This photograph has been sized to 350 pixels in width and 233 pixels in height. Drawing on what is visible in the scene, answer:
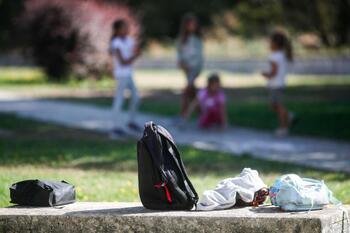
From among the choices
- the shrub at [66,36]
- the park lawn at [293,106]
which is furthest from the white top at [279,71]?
the shrub at [66,36]

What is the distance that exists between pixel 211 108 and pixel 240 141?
70.5 inches

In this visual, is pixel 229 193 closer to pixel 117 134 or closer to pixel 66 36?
pixel 117 134

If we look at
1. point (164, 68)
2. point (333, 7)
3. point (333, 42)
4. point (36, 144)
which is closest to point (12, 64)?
point (164, 68)

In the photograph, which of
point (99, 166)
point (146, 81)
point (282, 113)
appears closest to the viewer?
point (99, 166)

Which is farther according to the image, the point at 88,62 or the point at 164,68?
the point at 164,68

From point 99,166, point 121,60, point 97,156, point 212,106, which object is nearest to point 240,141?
point 212,106

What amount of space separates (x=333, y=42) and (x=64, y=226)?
35323 mm

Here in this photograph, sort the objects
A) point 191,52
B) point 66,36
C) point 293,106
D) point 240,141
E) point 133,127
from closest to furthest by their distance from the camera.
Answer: point 240,141 → point 133,127 → point 191,52 → point 293,106 → point 66,36

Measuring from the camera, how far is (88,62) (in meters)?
29.5

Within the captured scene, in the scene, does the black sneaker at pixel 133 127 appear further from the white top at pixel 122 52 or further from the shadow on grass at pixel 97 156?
the white top at pixel 122 52

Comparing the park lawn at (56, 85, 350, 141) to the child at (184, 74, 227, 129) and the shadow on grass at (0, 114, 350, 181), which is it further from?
the shadow on grass at (0, 114, 350, 181)

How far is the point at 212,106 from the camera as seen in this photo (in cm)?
1566

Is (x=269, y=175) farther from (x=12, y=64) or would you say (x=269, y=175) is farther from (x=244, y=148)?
(x=12, y=64)

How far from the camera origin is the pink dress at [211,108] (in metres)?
15.7
